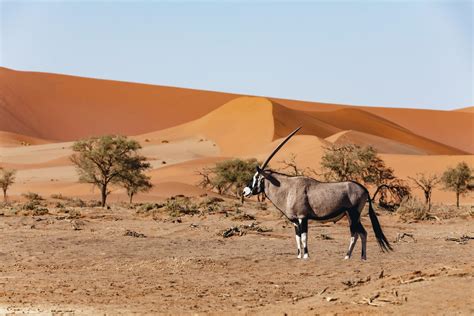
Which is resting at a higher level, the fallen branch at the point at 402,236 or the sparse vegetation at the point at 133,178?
the sparse vegetation at the point at 133,178

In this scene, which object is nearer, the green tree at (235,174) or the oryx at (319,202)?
the oryx at (319,202)

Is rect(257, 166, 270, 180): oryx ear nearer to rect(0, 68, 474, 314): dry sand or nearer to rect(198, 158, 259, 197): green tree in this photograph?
rect(0, 68, 474, 314): dry sand

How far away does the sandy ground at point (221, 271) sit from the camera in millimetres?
11805

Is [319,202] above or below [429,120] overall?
below

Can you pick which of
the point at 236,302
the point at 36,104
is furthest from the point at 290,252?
the point at 36,104

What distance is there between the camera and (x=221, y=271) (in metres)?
16.8

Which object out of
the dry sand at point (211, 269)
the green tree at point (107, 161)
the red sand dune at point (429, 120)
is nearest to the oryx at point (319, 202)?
the dry sand at point (211, 269)

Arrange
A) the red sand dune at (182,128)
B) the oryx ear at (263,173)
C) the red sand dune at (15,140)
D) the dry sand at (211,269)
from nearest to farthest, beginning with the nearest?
1. the dry sand at (211,269)
2. the oryx ear at (263,173)
3. the red sand dune at (182,128)
4. the red sand dune at (15,140)

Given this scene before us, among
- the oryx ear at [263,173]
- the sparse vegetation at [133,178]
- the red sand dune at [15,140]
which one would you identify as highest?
the red sand dune at [15,140]

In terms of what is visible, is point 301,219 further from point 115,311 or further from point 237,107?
point 237,107

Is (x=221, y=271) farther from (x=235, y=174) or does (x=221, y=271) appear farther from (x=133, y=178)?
(x=235, y=174)

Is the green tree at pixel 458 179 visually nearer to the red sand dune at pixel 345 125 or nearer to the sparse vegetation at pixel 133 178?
the sparse vegetation at pixel 133 178

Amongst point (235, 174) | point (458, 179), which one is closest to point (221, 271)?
point (235, 174)

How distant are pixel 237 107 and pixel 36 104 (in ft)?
141
